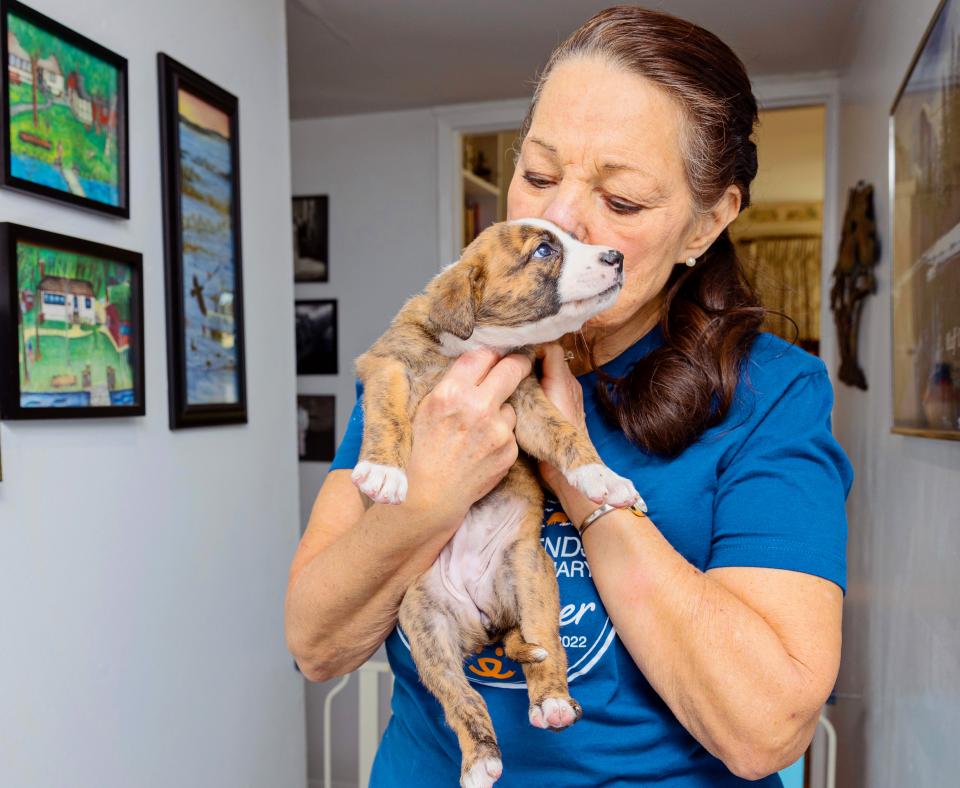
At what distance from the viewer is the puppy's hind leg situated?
108cm

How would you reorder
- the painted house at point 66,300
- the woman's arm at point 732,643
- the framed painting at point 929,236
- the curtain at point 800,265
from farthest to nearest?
the curtain at point 800,265 → the painted house at point 66,300 → the framed painting at point 929,236 → the woman's arm at point 732,643

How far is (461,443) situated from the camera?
1133 millimetres

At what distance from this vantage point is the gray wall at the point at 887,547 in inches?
69.9

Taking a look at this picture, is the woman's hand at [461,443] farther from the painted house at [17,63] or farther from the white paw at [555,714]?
the painted house at [17,63]

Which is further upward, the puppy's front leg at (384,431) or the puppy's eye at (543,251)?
the puppy's eye at (543,251)

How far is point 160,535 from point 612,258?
5.49 feet

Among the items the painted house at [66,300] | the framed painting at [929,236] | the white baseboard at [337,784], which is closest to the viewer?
the framed painting at [929,236]

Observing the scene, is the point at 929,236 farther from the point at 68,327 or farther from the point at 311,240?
the point at 311,240

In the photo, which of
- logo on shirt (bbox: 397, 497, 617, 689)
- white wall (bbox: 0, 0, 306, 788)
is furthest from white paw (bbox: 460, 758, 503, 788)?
white wall (bbox: 0, 0, 306, 788)

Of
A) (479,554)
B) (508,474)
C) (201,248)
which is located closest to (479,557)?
(479,554)

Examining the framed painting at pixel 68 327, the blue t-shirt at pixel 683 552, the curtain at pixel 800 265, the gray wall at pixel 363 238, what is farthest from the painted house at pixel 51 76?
the curtain at pixel 800 265

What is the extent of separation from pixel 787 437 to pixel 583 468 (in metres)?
0.27

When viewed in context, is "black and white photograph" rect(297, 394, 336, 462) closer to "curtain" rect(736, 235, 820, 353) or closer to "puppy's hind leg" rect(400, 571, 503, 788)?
"puppy's hind leg" rect(400, 571, 503, 788)

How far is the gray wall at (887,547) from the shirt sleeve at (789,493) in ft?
2.60
